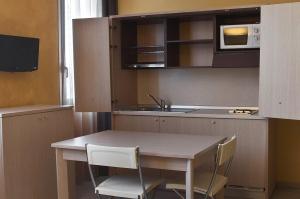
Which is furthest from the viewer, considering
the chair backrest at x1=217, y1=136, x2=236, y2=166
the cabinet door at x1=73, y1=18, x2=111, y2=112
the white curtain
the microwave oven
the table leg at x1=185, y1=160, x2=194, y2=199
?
the white curtain

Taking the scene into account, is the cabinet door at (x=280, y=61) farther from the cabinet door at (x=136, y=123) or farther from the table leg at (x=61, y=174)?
the table leg at (x=61, y=174)

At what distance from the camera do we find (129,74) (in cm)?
479

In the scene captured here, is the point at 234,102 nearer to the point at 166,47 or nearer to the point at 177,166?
the point at 166,47

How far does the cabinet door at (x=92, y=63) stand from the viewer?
434 centimetres

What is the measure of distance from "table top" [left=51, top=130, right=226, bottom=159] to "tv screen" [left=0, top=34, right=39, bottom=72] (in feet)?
3.16

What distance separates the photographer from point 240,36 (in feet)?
13.6

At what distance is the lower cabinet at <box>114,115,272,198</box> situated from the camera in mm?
3883

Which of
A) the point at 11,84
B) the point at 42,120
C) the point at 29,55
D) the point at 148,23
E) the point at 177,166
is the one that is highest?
the point at 148,23

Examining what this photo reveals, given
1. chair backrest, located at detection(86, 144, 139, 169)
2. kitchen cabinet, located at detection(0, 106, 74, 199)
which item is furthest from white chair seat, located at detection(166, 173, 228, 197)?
kitchen cabinet, located at detection(0, 106, 74, 199)

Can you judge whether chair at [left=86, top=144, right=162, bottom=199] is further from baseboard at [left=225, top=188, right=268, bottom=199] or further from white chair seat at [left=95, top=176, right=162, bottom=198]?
baseboard at [left=225, top=188, right=268, bottom=199]

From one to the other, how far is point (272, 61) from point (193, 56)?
1.20m

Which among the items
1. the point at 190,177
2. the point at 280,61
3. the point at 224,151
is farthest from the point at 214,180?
the point at 280,61

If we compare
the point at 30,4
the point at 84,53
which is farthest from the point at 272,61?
the point at 30,4

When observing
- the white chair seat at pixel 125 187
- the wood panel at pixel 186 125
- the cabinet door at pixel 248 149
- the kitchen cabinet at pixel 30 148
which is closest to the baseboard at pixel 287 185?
the cabinet door at pixel 248 149
